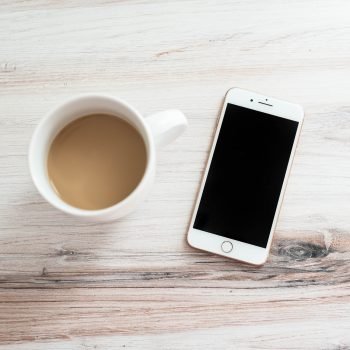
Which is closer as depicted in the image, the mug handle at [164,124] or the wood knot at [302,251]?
the mug handle at [164,124]

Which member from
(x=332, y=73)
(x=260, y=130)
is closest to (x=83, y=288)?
A: (x=260, y=130)

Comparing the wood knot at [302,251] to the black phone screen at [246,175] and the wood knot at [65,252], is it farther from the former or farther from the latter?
the wood knot at [65,252]

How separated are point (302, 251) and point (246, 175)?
0.12m

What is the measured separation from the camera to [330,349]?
61 cm

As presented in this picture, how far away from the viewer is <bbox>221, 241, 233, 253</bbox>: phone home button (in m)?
0.63

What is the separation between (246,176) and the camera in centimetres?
64

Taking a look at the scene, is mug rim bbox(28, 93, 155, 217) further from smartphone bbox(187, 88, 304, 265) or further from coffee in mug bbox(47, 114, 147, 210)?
smartphone bbox(187, 88, 304, 265)

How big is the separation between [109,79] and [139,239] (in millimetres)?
207

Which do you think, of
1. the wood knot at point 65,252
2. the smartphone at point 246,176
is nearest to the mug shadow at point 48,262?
the wood knot at point 65,252

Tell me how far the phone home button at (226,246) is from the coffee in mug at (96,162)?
15 cm

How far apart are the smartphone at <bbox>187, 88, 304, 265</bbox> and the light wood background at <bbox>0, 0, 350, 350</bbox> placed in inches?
0.5

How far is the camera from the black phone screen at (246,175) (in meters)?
0.63

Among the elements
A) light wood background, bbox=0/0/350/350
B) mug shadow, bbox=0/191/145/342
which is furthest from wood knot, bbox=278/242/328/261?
mug shadow, bbox=0/191/145/342

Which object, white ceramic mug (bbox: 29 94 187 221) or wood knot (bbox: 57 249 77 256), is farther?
wood knot (bbox: 57 249 77 256)
